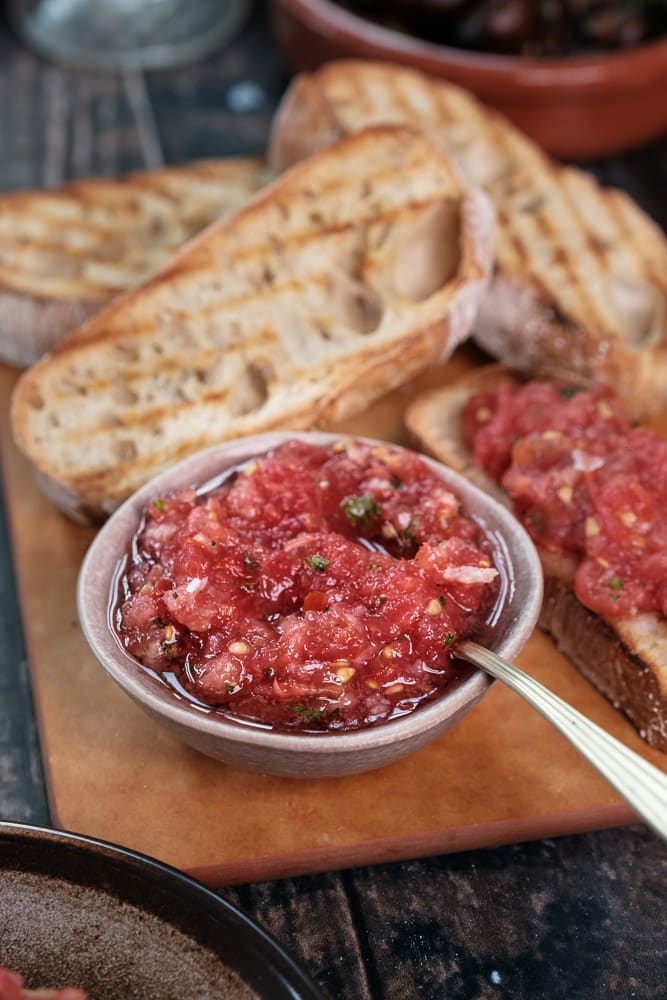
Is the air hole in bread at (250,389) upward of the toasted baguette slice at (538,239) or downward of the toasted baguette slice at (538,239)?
downward

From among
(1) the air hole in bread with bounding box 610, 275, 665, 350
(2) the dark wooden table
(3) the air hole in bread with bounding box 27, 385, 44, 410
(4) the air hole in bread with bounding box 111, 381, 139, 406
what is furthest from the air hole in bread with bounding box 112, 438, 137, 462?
(1) the air hole in bread with bounding box 610, 275, 665, 350

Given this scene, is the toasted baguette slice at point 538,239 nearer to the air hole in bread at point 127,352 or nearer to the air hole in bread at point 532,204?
the air hole in bread at point 532,204

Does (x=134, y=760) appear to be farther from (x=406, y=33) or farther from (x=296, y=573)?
(x=406, y=33)

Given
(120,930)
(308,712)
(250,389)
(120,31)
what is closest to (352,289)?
(250,389)

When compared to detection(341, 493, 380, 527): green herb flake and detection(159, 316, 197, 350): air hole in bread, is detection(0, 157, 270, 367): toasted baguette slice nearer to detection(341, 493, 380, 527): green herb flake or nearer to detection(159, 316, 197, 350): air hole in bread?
detection(159, 316, 197, 350): air hole in bread

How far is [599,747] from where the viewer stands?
1.94 metres

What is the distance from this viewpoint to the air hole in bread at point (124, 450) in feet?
9.40

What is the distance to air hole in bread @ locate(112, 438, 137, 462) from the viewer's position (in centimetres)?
287

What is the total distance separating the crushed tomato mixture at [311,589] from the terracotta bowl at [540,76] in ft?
6.89

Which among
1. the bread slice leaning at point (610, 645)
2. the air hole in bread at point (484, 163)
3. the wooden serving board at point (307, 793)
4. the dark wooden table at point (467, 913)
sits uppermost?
the air hole in bread at point (484, 163)

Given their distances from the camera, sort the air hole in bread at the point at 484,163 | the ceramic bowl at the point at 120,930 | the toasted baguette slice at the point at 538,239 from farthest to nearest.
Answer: the air hole in bread at the point at 484,163
the toasted baguette slice at the point at 538,239
the ceramic bowl at the point at 120,930

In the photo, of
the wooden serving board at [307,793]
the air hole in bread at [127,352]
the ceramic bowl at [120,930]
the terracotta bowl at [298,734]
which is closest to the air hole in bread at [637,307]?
the terracotta bowl at [298,734]

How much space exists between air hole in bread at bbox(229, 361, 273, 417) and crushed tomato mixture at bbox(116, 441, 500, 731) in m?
0.47

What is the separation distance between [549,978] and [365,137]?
8.03 ft
